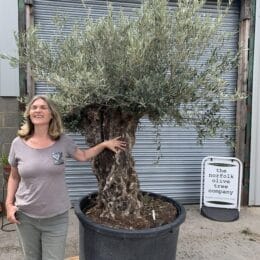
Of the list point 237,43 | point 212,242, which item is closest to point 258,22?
point 237,43

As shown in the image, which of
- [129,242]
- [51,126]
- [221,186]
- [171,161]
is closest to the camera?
[51,126]

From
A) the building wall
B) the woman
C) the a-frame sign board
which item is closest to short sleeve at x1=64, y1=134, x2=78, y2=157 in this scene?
the woman

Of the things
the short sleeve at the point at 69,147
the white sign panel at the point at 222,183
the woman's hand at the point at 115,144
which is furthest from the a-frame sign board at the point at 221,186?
the short sleeve at the point at 69,147

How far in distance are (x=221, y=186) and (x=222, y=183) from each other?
0.04 metres

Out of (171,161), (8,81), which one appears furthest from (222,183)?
(8,81)

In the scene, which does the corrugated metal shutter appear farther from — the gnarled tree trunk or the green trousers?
the green trousers

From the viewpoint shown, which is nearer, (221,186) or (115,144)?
(115,144)

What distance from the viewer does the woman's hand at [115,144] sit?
327cm

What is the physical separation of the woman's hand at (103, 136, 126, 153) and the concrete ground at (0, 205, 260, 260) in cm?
141

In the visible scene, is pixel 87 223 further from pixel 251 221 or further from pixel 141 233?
pixel 251 221

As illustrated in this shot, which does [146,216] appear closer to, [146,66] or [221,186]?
[146,66]

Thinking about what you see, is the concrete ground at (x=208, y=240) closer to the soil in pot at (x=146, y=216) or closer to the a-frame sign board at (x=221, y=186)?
the a-frame sign board at (x=221, y=186)

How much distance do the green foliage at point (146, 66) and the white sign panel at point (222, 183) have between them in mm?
2549

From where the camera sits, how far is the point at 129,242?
3146 millimetres
